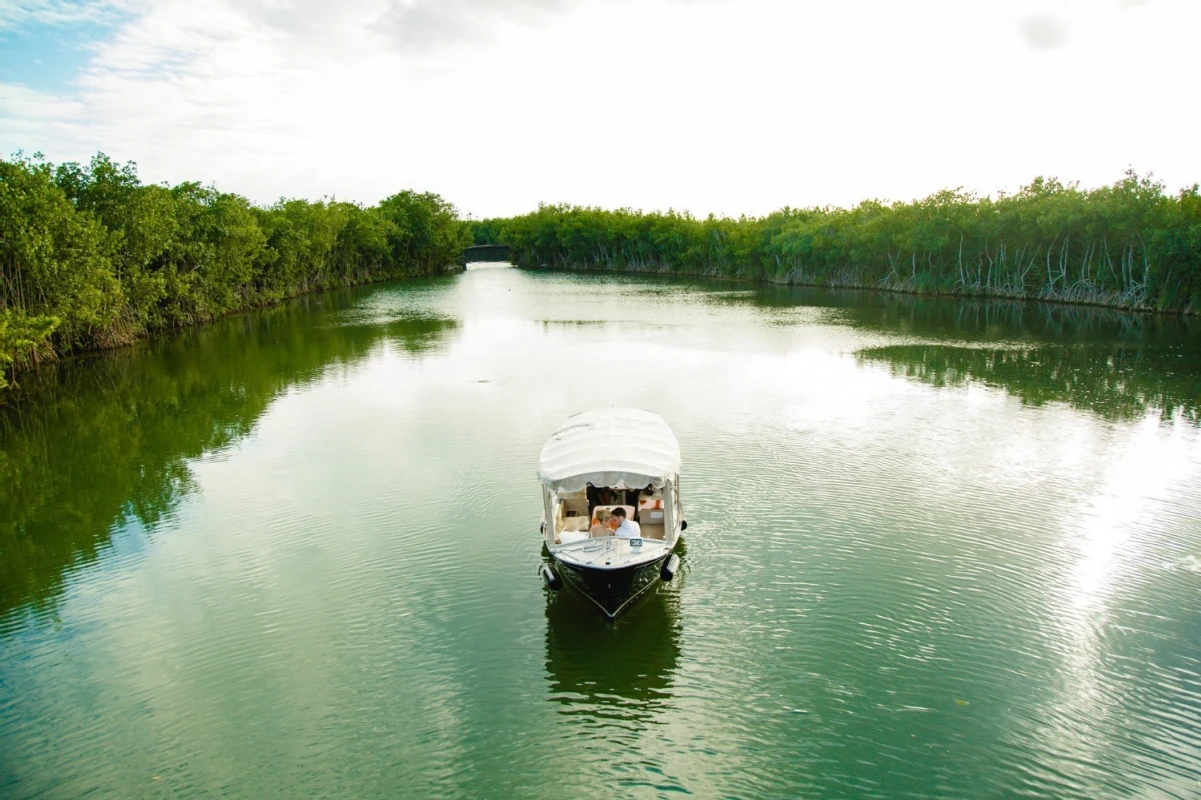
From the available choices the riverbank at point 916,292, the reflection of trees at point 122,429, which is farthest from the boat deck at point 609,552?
the riverbank at point 916,292

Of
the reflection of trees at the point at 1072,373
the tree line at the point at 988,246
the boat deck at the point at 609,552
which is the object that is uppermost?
the tree line at the point at 988,246

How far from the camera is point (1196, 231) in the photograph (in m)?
39.9

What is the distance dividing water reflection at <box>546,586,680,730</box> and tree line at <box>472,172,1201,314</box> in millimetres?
43780

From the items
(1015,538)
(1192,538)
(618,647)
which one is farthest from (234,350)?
(1192,538)

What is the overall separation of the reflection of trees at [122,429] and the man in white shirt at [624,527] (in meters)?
10.3

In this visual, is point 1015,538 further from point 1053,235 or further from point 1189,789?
point 1053,235

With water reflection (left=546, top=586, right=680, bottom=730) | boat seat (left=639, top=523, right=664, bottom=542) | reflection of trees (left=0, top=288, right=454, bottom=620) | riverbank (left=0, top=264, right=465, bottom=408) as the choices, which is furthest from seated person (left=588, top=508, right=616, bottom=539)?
riverbank (left=0, top=264, right=465, bottom=408)

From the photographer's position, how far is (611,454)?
44.8 feet

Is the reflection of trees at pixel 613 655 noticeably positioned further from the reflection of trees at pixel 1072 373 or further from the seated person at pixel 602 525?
the reflection of trees at pixel 1072 373

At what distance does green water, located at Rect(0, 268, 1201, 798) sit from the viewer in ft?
30.3

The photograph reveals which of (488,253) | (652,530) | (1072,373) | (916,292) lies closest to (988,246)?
(916,292)

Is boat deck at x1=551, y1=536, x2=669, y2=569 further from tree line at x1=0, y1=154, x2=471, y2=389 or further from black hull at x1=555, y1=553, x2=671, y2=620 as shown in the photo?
tree line at x1=0, y1=154, x2=471, y2=389

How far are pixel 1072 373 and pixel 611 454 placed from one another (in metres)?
25.9

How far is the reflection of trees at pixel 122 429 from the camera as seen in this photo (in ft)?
52.1
